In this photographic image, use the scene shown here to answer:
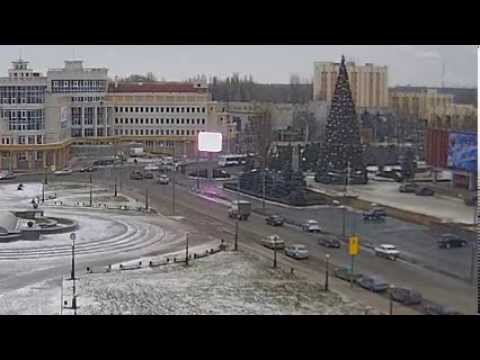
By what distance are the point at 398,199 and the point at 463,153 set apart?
0.47 m

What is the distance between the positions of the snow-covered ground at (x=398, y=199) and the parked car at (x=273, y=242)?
1.26 feet

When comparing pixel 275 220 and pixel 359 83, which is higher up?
pixel 359 83

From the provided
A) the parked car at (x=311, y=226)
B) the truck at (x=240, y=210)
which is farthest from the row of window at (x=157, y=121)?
the parked car at (x=311, y=226)

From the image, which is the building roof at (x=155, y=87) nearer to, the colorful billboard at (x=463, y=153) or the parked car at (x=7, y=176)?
the parked car at (x=7, y=176)

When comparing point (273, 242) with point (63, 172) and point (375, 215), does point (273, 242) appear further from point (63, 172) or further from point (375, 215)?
point (63, 172)

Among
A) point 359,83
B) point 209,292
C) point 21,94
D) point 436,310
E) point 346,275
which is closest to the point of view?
point 436,310

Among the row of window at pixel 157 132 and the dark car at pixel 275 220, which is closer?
the dark car at pixel 275 220

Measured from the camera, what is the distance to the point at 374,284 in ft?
14.0

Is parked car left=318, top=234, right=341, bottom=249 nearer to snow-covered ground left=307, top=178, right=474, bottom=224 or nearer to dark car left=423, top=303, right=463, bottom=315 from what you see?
snow-covered ground left=307, top=178, right=474, bottom=224

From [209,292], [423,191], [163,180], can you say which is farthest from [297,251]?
[163,180]

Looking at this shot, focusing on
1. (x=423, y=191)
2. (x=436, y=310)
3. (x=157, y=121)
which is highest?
(x=157, y=121)

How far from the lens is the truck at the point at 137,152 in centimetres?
478

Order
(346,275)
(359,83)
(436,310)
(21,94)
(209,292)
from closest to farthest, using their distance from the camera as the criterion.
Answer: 1. (436,310)
2. (209,292)
3. (346,275)
4. (359,83)
5. (21,94)
